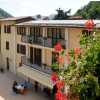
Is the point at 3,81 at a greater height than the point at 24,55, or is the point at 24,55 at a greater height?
the point at 24,55

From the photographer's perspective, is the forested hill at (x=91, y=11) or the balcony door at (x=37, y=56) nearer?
the balcony door at (x=37, y=56)

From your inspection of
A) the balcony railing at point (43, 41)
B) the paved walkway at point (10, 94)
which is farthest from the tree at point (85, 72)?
the paved walkway at point (10, 94)

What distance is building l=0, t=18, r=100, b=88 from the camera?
1115 inches

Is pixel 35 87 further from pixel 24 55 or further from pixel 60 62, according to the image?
pixel 60 62

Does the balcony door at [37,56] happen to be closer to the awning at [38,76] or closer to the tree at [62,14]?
the awning at [38,76]

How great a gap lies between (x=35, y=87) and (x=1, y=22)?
15.5 meters

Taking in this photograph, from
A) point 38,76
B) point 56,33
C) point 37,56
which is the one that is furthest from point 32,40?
point 38,76

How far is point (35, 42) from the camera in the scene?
3472 cm

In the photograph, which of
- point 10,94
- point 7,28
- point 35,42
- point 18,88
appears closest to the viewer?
point 10,94

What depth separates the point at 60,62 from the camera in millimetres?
8688

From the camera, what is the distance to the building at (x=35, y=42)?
28.3 metres

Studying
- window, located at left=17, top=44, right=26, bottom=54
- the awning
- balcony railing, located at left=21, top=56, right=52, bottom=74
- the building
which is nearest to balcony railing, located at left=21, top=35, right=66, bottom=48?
the building

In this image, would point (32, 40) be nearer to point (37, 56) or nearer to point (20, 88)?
point (37, 56)

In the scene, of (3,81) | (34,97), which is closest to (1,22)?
(3,81)
